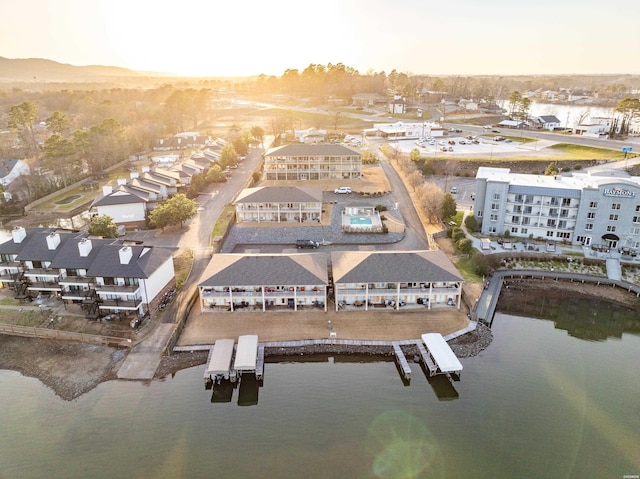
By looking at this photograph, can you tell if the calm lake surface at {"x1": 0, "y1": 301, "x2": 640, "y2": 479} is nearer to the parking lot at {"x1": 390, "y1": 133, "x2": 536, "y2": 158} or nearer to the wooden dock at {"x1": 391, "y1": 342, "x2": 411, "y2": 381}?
the wooden dock at {"x1": 391, "y1": 342, "x2": 411, "y2": 381}

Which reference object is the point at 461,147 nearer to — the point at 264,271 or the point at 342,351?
the point at 264,271

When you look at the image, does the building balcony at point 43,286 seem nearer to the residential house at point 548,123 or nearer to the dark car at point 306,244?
the dark car at point 306,244

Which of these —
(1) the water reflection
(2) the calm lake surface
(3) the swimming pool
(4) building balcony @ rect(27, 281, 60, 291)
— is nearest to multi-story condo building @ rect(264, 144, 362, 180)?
(3) the swimming pool

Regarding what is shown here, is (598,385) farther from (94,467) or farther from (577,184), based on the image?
(94,467)

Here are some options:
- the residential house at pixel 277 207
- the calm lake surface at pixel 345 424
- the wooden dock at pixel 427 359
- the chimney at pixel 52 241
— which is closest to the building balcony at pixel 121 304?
the calm lake surface at pixel 345 424

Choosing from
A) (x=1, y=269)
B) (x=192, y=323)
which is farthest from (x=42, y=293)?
(x=192, y=323)

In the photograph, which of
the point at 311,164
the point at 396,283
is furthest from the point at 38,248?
the point at 311,164
